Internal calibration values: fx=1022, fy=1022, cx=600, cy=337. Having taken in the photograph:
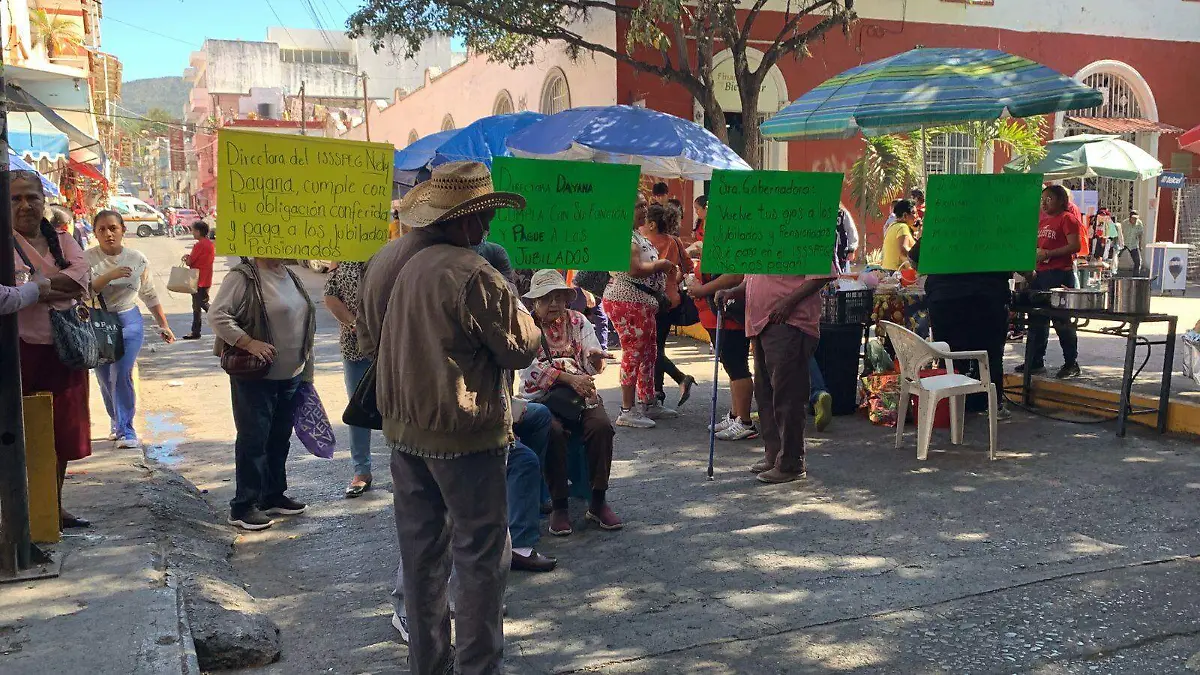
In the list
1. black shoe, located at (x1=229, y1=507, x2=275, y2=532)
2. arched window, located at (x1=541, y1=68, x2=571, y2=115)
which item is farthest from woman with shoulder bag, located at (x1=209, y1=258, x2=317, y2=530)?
arched window, located at (x1=541, y1=68, x2=571, y2=115)

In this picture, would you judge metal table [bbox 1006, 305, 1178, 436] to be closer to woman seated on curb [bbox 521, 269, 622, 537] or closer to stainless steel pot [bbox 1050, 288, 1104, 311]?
stainless steel pot [bbox 1050, 288, 1104, 311]

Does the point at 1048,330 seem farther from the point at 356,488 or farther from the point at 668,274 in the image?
Result: the point at 356,488

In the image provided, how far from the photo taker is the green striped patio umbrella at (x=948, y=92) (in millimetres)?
7680

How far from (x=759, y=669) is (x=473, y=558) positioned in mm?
1202

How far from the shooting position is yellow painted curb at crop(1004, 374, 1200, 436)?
24.2 ft

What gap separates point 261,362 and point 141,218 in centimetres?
5819

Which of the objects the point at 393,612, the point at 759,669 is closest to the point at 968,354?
the point at 759,669

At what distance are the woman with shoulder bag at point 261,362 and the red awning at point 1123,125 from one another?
69.4 feet

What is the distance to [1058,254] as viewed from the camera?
9.29 m

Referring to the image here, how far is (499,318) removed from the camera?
129 inches

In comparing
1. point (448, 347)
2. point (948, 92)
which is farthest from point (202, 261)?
point (448, 347)

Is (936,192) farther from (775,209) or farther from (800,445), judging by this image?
(800,445)

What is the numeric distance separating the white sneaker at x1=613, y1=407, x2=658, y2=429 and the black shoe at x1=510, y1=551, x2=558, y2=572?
3243 mm

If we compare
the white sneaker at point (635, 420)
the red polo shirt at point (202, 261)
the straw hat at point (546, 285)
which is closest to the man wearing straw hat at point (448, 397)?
the straw hat at point (546, 285)
